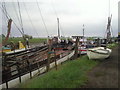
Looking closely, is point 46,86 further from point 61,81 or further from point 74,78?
point 74,78

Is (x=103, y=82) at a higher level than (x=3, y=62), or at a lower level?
lower

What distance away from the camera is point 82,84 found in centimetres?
493

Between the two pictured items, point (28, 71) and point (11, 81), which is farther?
point (28, 71)

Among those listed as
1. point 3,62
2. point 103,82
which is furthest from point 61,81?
point 3,62

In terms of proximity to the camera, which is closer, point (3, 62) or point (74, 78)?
point (74, 78)

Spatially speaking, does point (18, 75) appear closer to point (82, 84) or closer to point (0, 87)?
point (0, 87)

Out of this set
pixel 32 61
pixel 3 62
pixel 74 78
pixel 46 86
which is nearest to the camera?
pixel 46 86

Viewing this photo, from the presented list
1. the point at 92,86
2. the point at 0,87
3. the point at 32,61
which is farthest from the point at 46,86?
the point at 32,61

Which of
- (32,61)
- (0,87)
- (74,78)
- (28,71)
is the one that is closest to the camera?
(74,78)

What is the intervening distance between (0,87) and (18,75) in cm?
110

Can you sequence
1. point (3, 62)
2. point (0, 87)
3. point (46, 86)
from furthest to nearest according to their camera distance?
point (3, 62) < point (0, 87) < point (46, 86)

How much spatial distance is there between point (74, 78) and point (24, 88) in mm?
2111

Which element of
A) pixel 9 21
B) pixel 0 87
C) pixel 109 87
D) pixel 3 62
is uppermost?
pixel 9 21

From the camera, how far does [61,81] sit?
4969 mm
